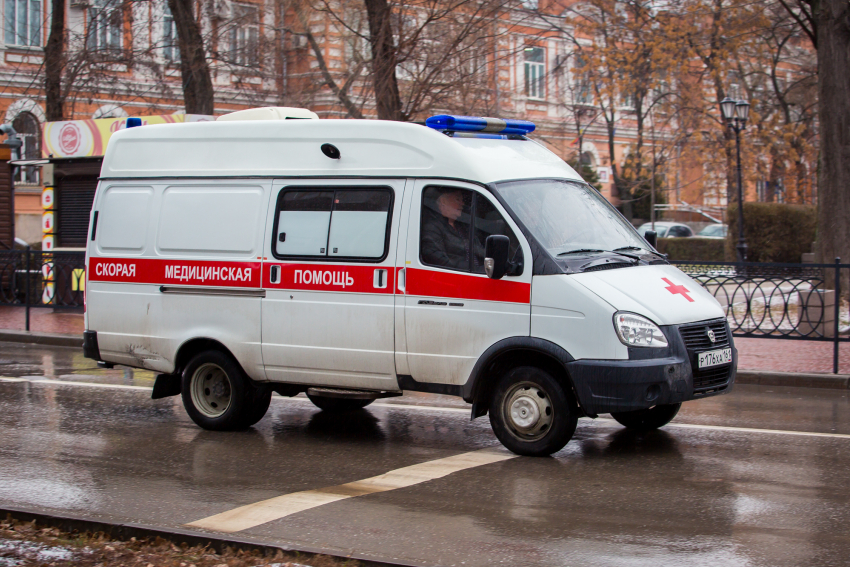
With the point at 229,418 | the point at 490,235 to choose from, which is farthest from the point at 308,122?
the point at 229,418

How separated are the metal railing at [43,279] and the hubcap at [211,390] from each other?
29.8 ft

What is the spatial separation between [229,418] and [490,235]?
282cm

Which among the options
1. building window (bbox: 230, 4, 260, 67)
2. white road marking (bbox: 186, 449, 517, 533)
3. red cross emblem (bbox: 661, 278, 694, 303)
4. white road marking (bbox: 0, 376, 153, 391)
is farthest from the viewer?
building window (bbox: 230, 4, 260, 67)

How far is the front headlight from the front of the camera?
6.82 metres

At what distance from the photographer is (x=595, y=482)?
6.55m

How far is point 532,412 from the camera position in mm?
7188

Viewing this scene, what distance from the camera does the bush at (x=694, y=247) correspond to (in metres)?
36.7

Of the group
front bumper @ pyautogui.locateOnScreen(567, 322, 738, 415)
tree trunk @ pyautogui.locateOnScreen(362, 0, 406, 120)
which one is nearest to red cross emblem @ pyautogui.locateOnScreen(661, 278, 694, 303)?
front bumper @ pyautogui.locateOnScreen(567, 322, 738, 415)

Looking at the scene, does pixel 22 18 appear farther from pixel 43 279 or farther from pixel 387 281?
pixel 387 281

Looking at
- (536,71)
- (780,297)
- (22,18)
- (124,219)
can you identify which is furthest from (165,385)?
(536,71)

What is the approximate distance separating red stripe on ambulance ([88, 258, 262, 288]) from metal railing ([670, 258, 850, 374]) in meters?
5.49

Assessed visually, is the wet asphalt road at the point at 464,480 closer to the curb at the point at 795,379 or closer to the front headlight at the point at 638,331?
the front headlight at the point at 638,331

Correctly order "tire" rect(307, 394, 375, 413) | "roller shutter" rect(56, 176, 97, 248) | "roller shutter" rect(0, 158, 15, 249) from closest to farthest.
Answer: "tire" rect(307, 394, 375, 413), "roller shutter" rect(56, 176, 97, 248), "roller shutter" rect(0, 158, 15, 249)

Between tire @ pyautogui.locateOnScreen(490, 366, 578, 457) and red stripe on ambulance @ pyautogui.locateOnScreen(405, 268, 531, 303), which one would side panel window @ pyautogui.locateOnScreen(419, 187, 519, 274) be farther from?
tire @ pyautogui.locateOnScreen(490, 366, 578, 457)
